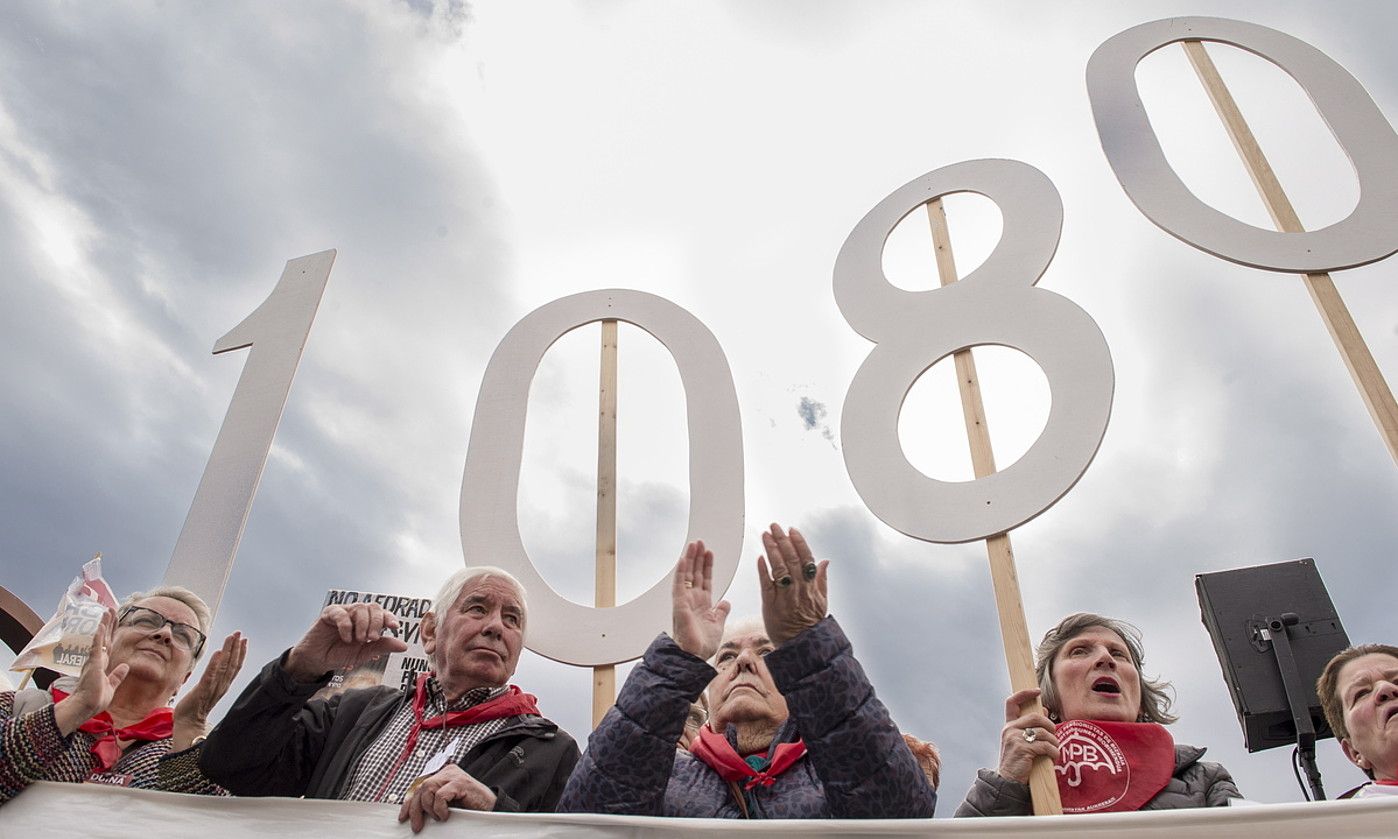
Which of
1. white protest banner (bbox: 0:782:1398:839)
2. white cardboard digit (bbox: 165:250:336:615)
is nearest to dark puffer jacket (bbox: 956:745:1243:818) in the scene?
white protest banner (bbox: 0:782:1398:839)

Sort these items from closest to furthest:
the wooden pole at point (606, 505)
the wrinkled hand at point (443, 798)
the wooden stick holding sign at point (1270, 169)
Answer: the wrinkled hand at point (443, 798) < the wooden pole at point (606, 505) < the wooden stick holding sign at point (1270, 169)

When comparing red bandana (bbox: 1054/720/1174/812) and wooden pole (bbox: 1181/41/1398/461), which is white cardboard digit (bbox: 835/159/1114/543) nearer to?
red bandana (bbox: 1054/720/1174/812)

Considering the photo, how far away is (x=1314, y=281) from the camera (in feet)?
10.6

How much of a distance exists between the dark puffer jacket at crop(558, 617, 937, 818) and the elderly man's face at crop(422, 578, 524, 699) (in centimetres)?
60

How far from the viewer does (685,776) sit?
6.99ft

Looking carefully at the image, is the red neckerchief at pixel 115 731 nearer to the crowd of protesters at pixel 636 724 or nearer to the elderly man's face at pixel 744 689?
the crowd of protesters at pixel 636 724

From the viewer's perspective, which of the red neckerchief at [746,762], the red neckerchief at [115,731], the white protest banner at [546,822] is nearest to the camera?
the white protest banner at [546,822]

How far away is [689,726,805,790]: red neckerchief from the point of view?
204 cm

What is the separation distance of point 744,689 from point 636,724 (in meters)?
0.54

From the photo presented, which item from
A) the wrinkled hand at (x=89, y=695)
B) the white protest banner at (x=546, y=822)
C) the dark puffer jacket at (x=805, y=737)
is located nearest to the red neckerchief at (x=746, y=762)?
the dark puffer jacket at (x=805, y=737)

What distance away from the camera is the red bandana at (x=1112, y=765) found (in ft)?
7.34

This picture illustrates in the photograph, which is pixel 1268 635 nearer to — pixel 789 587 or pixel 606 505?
pixel 789 587

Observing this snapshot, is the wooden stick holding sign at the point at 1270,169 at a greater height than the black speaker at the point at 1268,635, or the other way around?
the wooden stick holding sign at the point at 1270,169

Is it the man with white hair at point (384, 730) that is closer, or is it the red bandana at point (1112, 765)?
the man with white hair at point (384, 730)
